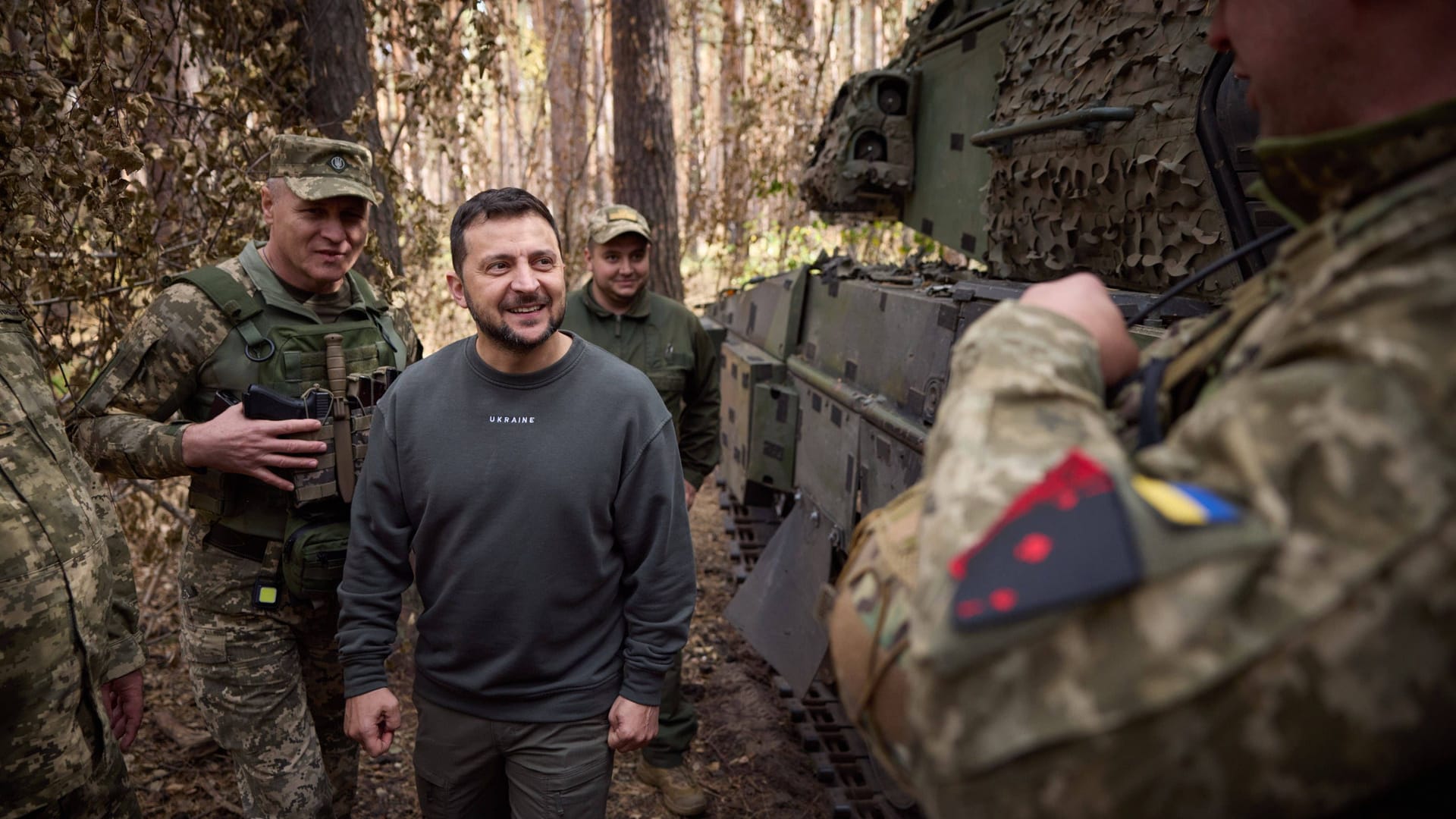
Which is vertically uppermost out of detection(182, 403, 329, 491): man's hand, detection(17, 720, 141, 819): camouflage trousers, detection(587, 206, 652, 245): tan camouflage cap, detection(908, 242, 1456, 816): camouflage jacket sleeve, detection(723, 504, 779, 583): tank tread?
detection(587, 206, 652, 245): tan camouflage cap

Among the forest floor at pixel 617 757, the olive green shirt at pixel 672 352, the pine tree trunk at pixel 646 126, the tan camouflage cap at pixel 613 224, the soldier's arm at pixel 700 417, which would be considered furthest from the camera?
the pine tree trunk at pixel 646 126

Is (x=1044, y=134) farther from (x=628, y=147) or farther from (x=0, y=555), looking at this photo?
(x=628, y=147)

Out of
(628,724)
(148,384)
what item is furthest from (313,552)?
(628,724)

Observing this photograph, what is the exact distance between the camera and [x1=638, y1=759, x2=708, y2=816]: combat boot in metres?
4.00

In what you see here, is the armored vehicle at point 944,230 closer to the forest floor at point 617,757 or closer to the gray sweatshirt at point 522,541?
the forest floor at point 617,757

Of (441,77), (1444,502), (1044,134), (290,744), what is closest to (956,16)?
(1044,134)

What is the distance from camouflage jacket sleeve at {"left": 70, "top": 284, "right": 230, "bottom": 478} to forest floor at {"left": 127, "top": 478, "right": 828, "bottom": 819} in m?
1.73

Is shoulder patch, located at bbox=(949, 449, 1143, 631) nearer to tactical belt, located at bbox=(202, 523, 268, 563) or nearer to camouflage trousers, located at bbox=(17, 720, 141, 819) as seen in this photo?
camouflage trousers, located at bbox=(17, 720, 141, 819)

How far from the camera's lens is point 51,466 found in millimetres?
2197

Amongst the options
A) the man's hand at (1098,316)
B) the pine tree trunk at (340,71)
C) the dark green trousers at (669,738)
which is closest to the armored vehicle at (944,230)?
the dark green trousers at (669,738)

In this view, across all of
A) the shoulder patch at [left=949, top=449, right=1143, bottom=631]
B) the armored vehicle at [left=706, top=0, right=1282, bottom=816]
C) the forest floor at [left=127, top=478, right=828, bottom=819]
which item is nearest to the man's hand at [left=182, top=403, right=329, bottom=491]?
the armored vehicle at [left=706, top=0, right=1282, bottom=816]

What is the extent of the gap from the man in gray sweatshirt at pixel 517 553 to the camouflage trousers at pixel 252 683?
53 cm

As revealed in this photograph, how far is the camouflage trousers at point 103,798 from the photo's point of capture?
2279mm

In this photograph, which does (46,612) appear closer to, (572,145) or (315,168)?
(315,168)
